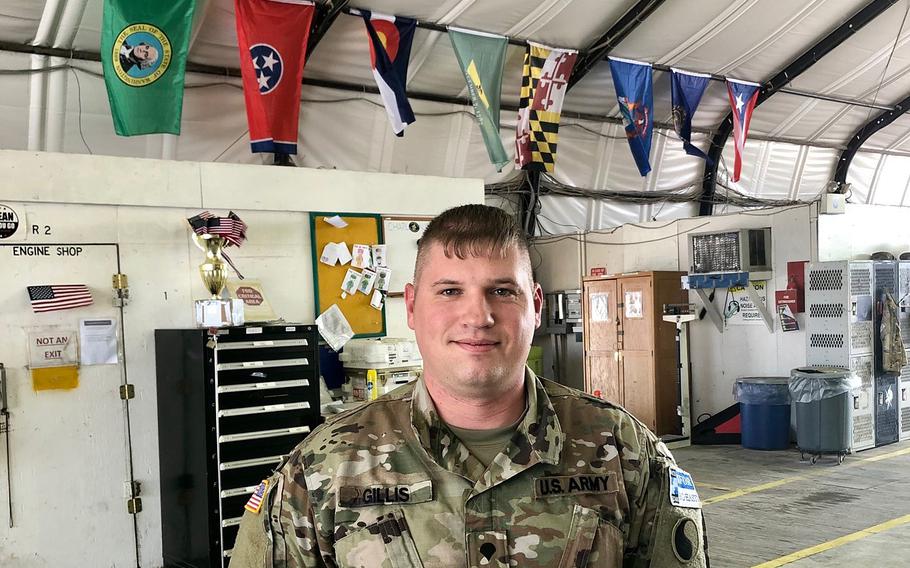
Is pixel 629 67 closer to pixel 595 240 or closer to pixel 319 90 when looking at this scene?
pixel 595 240

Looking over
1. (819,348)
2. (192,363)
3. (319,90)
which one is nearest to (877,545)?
(819,348)

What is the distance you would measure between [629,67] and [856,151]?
19.0ft

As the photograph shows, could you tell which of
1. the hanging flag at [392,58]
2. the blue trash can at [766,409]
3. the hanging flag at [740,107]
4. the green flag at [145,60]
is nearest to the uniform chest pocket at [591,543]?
the green flag at [145,60]

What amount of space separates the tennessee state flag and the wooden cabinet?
4.10 metres

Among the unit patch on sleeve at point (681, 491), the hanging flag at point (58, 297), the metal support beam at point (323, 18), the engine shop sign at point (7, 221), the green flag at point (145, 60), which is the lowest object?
the unit patch on sleeve at point (681, 491)

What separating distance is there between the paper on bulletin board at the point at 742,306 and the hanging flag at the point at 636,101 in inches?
68.0

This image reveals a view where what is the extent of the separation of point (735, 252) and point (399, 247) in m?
3.82

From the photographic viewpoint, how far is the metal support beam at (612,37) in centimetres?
834

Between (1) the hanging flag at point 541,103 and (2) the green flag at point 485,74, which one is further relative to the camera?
(1) the hanging flag at point 541,103

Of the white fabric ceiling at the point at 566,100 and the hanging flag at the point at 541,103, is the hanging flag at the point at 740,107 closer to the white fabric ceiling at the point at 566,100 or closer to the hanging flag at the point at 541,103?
the white fabric ceiling at the point at 566,100

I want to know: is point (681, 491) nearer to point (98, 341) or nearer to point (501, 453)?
point (501, 453)

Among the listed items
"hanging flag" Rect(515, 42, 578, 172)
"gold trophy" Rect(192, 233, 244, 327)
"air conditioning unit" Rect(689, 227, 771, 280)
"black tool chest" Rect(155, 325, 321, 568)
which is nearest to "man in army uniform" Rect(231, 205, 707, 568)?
"black tool chest" Rect(155, 325, 321, 568)

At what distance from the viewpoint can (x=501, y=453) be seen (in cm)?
154

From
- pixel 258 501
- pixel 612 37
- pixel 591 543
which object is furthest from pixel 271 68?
pixel 591 543
